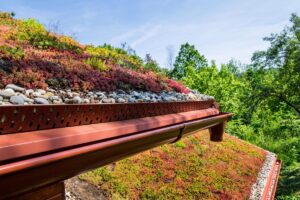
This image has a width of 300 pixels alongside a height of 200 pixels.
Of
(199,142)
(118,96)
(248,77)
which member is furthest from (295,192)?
(248,77)

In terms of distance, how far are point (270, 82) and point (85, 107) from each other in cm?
1924

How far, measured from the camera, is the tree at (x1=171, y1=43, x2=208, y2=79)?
36312mm

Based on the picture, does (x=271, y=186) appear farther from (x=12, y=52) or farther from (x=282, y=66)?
(x=282, y=66)

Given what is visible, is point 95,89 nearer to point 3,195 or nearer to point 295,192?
point 3,195

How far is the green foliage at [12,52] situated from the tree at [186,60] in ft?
99.9

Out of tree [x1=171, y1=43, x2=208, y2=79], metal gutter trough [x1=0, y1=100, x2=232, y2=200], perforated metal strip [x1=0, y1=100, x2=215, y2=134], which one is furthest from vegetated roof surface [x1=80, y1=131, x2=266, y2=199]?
tree [x1=171, y1=43, x2=208, y2=79]

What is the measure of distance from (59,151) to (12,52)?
5081 mm

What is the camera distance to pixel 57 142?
69.0 inches

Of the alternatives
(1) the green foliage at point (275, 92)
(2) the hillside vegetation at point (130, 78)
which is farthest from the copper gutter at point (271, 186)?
(1) the green foliage at point (275, 92)

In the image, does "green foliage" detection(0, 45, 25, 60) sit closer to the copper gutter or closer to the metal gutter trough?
the metal gutter trough

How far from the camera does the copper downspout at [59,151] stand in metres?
1.42

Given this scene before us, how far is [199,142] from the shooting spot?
35.4 ft

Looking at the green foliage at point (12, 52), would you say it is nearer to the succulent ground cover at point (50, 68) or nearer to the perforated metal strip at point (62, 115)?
the succulent ground cover at point (50, 68)

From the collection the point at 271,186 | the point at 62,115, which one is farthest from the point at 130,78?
the point at 62,115
